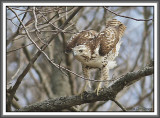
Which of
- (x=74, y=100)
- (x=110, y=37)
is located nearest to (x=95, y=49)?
(x=110, y=37)

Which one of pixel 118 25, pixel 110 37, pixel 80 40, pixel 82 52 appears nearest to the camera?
pixel 82 52

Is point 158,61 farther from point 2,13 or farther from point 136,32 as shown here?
point 136,32

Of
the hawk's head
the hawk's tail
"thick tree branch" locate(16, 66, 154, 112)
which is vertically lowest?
"thick tree branch" locate(16, 66, 154, 112)

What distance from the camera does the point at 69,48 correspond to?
4.96 m

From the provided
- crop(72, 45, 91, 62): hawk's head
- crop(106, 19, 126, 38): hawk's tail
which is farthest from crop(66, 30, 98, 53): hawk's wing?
crop(106, 19, 126, 38): hawk's tail

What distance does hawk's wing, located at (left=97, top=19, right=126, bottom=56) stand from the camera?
494 centimetres

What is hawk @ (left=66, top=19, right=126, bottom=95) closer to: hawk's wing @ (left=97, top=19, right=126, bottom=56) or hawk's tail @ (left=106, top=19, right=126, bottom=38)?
hawk's wing @ (left=97, top=19, right=126, bottom=56)

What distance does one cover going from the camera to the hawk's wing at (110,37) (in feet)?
16.2

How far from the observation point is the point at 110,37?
16.8 feet

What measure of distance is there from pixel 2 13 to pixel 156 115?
297 cm

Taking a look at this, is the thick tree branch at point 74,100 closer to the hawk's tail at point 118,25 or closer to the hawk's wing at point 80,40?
the hawk's wing at point 80,40

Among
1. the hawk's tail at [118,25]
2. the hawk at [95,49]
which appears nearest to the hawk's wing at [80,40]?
the hawk at [95,49]

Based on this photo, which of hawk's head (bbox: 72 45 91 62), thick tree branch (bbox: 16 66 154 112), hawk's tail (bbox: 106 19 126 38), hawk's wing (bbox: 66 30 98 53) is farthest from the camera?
hawk's tail (bbox: 106 19 126 38)

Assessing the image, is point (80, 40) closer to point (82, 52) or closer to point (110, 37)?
point (82, 52)
